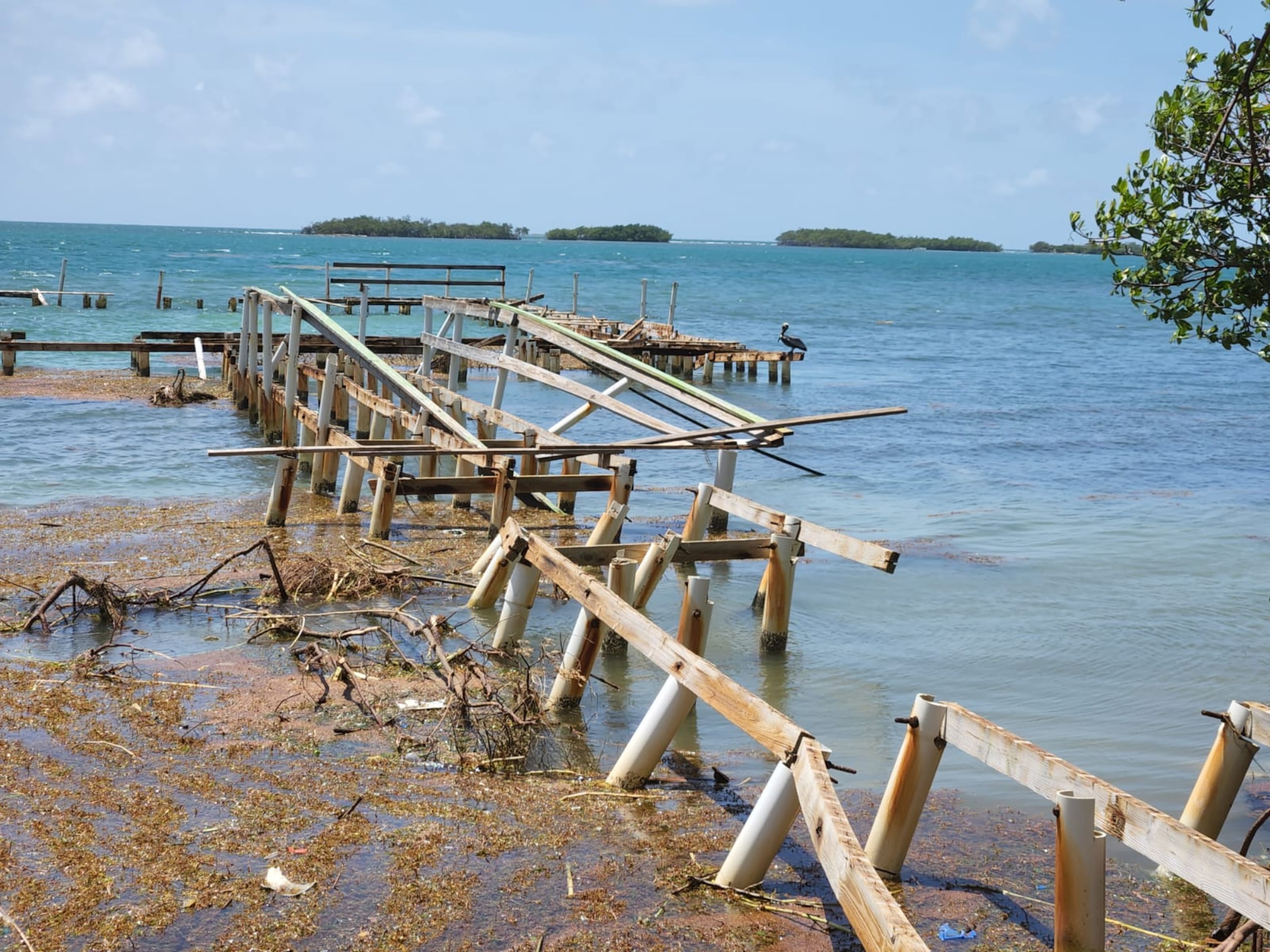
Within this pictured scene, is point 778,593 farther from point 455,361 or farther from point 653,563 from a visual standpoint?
point 455,361

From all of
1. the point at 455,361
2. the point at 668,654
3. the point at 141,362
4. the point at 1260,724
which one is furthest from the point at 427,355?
the point at 1260,724

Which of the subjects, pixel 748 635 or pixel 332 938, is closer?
pixel 332 938

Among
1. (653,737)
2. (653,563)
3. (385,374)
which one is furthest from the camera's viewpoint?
(385,374)

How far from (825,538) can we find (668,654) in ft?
11.3

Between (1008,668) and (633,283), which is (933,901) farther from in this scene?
(633,283)

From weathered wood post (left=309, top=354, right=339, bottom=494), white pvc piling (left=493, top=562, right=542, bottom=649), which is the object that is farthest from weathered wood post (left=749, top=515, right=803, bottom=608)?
weathered wood post (left=309, top=354, right=339, bottom=494)

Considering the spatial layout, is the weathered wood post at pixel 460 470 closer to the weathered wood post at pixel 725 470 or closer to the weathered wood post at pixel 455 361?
the weathered wood post at pixel 725 470

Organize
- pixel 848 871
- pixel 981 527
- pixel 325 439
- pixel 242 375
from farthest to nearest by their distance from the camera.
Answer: pixel 242 375
pixel 981 527
pixel 325 439
pixel 848 871

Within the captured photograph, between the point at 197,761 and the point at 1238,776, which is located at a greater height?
the point at 1238,776

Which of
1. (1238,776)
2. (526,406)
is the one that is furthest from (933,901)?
(526,406)

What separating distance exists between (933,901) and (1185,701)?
14.9ft

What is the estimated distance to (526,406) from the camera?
2748 centimetres

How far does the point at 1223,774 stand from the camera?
5820 mm

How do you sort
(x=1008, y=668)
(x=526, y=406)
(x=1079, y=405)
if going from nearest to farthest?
(x=1008, y=668), (x=526, y=406), (x=1079, y=405)
